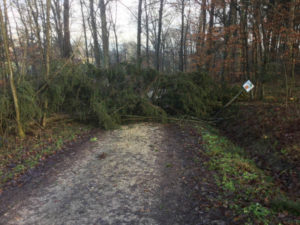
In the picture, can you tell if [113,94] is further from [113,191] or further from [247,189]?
[247,189]

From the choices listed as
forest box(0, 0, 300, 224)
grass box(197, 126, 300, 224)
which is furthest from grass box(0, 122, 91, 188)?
grass box(197, 126, 300, 224)

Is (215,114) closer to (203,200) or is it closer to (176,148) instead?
(176,148)

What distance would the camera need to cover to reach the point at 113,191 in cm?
420

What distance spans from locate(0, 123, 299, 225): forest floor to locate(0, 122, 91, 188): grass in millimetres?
300

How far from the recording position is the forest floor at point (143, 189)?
339 centimetres

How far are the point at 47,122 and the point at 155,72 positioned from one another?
15.8 ft

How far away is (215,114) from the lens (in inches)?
389

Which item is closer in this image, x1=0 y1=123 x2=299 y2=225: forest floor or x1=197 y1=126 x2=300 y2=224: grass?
x1=197 y1=126 x2=300 y2=224: grass

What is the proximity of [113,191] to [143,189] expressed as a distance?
0.57m

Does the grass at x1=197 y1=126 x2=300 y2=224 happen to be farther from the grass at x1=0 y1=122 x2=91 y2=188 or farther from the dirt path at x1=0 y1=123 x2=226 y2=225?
the grass at x1=0 y1=122 x2=91 y2=188

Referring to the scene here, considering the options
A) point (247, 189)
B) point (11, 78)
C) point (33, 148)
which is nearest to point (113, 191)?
point (247, 189)

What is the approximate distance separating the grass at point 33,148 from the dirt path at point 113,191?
2.05 ft

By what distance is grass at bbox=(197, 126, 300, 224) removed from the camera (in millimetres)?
3234

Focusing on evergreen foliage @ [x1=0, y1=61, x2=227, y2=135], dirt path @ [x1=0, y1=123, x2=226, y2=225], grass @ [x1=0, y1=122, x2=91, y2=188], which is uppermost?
evergreen foliage @ [x1=0, y1=61, x2=227, y2=135]
